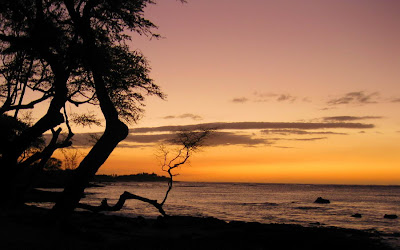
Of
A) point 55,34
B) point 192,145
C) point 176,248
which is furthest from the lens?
point 192,145

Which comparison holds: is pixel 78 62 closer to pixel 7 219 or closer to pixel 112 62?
pixel 112 62

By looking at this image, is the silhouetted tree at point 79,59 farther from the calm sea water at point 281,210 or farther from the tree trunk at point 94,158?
the calm sea water at point 281,210

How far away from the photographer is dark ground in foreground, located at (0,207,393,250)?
38.6 feet

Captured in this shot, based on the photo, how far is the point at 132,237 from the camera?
58.1ft

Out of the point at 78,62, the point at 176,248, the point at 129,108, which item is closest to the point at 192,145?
the point at 129,108

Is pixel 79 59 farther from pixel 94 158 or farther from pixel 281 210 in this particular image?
pixel 281 210

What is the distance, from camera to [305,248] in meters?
20.4

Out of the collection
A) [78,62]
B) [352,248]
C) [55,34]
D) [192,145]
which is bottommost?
[352,248]

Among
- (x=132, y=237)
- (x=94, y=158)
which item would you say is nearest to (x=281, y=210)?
(x=132, y=237)

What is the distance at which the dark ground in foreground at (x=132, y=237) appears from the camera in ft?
38.6

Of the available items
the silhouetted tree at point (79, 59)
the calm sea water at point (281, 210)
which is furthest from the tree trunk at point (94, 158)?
the calm sea water at point (281, 210)

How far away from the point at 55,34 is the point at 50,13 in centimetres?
92

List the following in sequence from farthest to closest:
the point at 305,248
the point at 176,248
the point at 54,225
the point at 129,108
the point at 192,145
Answer: the point at 192,145
the point at 305,248
the point at 129,108
the point at 176,248
the point at 54,225

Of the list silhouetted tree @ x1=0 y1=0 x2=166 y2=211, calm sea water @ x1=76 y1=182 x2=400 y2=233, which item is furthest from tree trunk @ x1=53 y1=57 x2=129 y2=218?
calm sea water @ x1=76 y1=182 x2=400 y2=233
